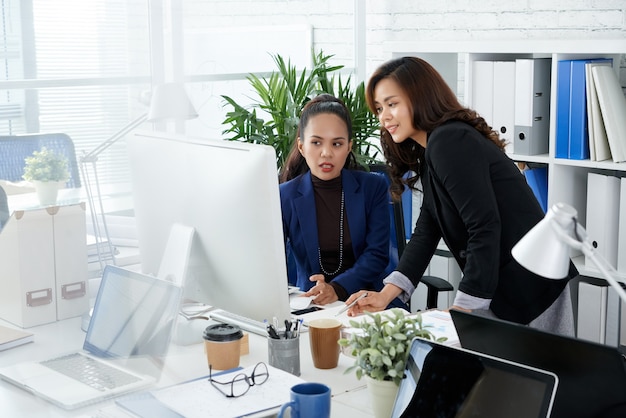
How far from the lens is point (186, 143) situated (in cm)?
185

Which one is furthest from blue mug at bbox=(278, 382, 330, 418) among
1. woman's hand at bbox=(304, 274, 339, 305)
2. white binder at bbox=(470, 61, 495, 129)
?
white binder at bbox=(470, 61, 495, 129)

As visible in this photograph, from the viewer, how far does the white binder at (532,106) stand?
3166mm

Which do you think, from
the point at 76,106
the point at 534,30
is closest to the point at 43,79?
the point at 76,106

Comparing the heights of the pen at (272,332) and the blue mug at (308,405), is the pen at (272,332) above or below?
above

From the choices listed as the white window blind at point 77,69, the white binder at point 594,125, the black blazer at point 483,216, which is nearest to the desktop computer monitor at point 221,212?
the black blazer at point 483,216

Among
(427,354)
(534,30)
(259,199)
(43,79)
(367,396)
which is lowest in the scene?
(367,396)

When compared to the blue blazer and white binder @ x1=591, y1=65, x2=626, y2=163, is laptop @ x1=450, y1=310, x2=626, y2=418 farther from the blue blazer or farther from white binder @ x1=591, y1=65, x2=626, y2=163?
white binder @ x1=591, y1=65, x2=626, y2=163

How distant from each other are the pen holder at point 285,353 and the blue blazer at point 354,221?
932 mm

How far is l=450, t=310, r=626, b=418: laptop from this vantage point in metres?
1.26

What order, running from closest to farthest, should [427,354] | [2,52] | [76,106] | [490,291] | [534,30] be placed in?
[427,354]
[490,291]
[2,52]
[76,106]
[534,30]

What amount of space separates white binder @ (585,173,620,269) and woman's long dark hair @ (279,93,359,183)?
0.94m

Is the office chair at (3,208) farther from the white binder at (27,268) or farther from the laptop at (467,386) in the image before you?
the laptop at (467,386)

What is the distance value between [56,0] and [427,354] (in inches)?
95.1

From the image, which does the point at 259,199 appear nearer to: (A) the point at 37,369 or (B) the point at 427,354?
(B) the point at 427,354
